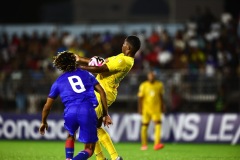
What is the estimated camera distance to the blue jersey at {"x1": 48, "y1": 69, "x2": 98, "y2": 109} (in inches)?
428

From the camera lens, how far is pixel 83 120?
1078cm

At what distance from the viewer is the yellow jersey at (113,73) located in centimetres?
1209

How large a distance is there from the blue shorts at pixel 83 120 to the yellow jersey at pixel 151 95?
9.78 meters

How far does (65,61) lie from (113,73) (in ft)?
4.85

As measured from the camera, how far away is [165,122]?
2311 centimetres

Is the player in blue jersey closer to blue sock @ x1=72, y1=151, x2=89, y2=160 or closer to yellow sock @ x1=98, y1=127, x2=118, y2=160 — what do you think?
blue sock @ x1=72, y1=151, x2=89, y2=160

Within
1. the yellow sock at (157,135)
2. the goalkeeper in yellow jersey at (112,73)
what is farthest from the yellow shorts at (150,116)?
the goalkeeper in yellow jersey at (112,73)

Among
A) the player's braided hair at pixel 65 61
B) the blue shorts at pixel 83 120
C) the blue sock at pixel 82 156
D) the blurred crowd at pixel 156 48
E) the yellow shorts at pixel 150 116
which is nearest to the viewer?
the blue sock at pixel 82 156

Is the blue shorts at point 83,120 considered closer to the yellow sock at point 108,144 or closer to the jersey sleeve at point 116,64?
the jersey sleeve at point 116,64

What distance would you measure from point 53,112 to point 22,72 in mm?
2050

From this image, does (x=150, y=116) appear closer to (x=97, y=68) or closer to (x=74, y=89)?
(x=97, y=68)

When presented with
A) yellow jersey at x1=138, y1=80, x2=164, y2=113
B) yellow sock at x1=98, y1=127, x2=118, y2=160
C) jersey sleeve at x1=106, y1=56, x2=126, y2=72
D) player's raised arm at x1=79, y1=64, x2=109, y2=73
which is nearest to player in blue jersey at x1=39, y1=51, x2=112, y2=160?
player's raised arm at x1=79, y1=64, x2=109, y2=73

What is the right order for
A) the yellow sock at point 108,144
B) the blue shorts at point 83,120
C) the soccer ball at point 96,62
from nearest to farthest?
1. the blue shorts at point 83,120
2. the soccer ball at point 96,62
3. the yellow sock at point 108,144

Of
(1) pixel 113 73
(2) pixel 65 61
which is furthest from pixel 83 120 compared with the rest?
(1) pixel 113 73
